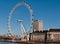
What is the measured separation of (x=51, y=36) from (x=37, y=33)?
654cm

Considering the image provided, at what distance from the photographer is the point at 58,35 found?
61438mm

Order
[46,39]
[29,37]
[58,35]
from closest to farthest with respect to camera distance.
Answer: [58,35], [46,39], [29,37]

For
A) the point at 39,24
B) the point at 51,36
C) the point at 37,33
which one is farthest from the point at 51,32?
the point at 39,24

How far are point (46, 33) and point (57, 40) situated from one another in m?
4.74

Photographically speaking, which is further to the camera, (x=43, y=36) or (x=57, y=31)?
(x=43, y=36)

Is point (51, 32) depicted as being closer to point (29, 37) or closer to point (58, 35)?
point (58, 35)

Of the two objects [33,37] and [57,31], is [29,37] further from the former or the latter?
[57,31]

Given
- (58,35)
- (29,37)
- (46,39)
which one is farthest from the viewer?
(29,37)

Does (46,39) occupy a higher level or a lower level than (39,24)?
lower

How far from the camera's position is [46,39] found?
65688 mm

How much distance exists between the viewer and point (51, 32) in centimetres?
6247

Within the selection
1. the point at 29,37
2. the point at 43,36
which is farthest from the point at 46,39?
the point at 29,37

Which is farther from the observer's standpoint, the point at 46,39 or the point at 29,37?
the point at 29,37

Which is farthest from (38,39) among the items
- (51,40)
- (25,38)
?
(25,38)
